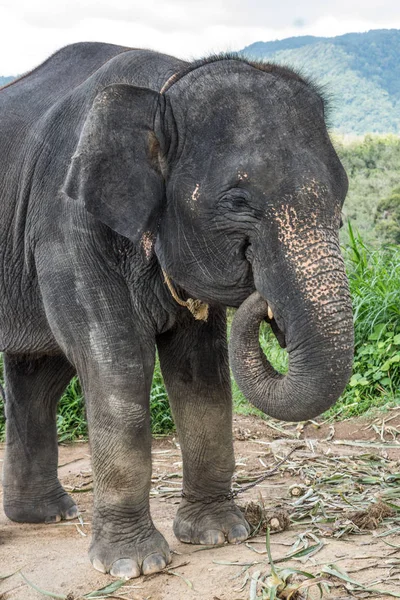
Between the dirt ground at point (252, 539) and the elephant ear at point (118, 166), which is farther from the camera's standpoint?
the dirt ground at point (252, 539)

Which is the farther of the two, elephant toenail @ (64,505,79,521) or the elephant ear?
elephant toenail @ (64,505,79,521)

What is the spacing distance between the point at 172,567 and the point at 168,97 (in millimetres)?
1843

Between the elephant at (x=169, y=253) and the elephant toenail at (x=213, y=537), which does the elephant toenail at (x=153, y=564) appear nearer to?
the elephant at (x=169, y=253)

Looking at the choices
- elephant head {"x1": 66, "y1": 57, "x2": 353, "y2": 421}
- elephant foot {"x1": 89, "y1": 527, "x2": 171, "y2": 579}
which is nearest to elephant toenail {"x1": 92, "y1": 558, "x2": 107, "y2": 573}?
elephant foot {"x1": 89, "y1": 527, "x2": 171, "y2": 579}

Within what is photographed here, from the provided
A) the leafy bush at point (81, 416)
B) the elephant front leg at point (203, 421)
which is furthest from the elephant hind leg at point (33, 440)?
the leafy bush at point (81, 416)

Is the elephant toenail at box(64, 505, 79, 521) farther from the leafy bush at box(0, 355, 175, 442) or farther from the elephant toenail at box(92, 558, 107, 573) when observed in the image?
the leafy bush at box(0, 355, 175, 442)

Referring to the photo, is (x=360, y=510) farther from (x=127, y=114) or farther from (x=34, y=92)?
(x=34, y=92)

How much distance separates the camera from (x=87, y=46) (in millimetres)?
4219

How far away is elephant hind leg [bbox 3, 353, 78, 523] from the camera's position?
4676mm

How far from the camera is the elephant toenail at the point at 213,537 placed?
4.03 meters

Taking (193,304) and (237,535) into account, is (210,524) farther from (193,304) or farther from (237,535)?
(193,304)

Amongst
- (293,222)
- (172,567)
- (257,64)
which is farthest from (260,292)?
(172,567)

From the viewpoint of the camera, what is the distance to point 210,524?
4.08m

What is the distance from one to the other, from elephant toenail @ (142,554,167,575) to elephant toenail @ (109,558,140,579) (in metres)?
0.03
